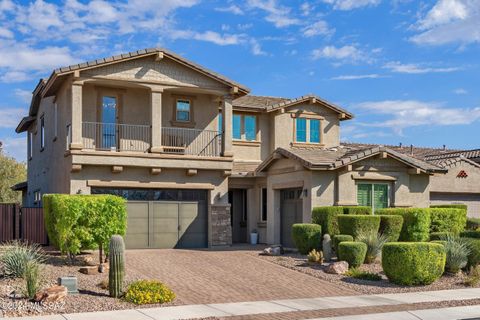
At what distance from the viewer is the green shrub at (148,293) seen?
1462 cm

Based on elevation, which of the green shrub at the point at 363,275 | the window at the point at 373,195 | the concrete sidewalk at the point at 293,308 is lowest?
the concrete sidewalk at the point at 293,308

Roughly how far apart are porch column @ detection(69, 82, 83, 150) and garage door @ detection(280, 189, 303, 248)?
901 cm

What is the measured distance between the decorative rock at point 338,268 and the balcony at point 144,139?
8859mm

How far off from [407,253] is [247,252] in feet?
26.9

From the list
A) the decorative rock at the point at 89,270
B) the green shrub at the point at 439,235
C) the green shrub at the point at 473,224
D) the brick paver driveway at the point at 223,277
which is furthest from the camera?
the green shrub at the point at 473,224

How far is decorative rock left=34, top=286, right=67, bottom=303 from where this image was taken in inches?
551

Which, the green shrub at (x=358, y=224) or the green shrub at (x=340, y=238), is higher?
the green shrub at (x=358, y=224)

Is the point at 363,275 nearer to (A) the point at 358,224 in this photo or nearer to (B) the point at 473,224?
(A) the point at 358,224

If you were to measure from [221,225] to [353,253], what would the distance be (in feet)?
25.4

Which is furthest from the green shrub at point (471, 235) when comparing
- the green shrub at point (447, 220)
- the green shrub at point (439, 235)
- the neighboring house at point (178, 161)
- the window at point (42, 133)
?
the window at point (42, 133)

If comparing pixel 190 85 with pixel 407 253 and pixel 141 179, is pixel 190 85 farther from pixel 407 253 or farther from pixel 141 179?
pixel 407 253

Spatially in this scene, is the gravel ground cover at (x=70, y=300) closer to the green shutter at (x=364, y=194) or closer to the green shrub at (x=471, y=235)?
the green shutter at (x=364, y=194)

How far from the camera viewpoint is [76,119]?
77.2 ft

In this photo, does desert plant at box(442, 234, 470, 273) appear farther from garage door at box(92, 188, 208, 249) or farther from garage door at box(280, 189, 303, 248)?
garage door at box(92, 188, 208, 249)
